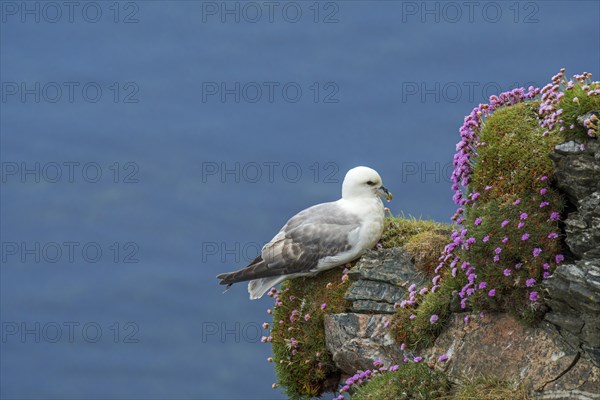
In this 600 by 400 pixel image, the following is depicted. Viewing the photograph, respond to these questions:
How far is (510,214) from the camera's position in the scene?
1333cm

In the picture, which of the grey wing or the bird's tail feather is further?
the bird's tail feather

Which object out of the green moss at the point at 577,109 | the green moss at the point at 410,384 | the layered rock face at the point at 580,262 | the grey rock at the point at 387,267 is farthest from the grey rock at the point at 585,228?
the grey rock at the point at 387,267

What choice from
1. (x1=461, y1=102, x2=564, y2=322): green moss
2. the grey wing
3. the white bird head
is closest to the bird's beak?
the white bird head

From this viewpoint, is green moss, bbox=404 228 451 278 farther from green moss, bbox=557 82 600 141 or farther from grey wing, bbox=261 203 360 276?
green moss, bbox=557 82 600 141

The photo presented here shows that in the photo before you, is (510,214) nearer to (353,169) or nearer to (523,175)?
(523,175)

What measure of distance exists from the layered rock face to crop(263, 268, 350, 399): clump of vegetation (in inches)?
152

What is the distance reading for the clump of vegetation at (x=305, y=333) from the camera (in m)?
15.9

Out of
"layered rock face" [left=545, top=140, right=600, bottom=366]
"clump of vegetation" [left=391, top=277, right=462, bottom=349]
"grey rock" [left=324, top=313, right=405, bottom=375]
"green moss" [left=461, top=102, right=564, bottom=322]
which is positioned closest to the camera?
"layered rock face" [left=545, top=140, right=600, bottom=366]

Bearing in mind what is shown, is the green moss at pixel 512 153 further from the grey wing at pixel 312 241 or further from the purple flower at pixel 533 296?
the grey wing at pixel 312 241

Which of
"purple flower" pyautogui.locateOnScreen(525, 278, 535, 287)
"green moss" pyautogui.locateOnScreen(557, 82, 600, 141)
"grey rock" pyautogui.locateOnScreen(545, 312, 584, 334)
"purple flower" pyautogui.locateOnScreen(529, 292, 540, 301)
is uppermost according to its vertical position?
"green moss" pyautogui.locateOnScreen(557, 82, 600, 141)

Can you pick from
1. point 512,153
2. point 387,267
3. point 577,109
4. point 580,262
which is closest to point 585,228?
point 580,262

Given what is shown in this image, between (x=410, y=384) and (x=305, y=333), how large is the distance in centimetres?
280

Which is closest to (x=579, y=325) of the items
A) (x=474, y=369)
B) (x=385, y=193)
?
(x=474, y=369)

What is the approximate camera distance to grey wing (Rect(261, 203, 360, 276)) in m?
15.6
